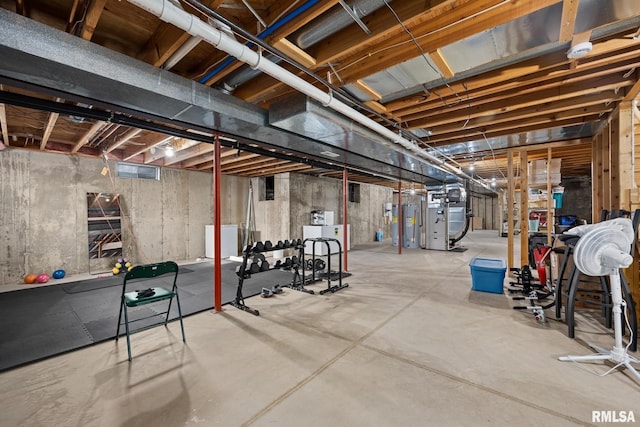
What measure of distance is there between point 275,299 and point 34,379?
246 cm

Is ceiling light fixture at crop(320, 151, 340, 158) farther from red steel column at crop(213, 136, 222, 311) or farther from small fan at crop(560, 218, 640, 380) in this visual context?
small fan at crop(560, 218, 640, 380)

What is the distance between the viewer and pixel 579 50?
202cm

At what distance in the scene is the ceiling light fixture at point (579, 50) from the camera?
197 cm

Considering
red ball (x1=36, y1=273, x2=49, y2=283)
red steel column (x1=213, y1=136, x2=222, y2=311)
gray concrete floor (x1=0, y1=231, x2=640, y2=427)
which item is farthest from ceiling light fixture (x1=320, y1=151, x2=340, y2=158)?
red ball (x1=36, y1=273, x2=49, y2=283)

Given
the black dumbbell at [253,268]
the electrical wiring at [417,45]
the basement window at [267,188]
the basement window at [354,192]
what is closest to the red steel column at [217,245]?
the black dumbbell at [253,268]

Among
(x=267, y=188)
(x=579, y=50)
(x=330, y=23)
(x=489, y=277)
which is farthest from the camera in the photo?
(x=267, y=188)

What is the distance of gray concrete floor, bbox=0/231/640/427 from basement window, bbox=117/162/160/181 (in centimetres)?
489

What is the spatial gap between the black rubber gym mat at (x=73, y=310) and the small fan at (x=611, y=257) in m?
4.00

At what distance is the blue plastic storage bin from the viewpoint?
4.05 m

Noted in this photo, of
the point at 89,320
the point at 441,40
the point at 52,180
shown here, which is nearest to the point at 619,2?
the point at 441,40

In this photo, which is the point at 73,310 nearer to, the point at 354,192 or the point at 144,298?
the point at 144,298

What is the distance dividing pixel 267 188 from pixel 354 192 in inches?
141

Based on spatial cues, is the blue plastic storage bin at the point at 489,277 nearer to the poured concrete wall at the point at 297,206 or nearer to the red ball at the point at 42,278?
the poured concrete wall at the point at 297,206

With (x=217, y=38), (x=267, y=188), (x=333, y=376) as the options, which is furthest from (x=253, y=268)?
(x=267, y=188)
